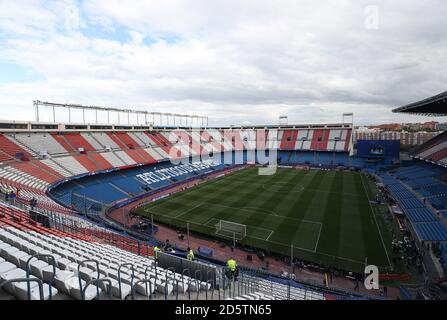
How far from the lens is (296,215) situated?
28.9m

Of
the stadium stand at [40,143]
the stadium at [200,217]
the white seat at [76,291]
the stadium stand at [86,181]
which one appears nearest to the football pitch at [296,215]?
the stadium at [200,217]

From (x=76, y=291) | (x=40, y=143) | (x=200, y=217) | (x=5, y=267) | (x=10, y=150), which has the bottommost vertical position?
(x=200, y=217)

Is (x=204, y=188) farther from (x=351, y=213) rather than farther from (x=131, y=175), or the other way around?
(x=351, y=213)

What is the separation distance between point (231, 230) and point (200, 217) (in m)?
5.09

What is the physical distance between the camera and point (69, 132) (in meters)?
45.2

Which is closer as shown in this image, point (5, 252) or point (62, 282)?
point (62, 282)

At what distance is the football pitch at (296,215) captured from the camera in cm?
2125

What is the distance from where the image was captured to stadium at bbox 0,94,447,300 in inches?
340

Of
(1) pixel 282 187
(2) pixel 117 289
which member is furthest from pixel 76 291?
(1) pixel 282 187

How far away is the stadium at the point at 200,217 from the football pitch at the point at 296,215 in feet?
0.52

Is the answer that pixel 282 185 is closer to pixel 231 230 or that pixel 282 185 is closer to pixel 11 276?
pixel 231 230

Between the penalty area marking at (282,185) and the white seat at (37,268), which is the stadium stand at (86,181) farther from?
the penalty area marking at (282,185)

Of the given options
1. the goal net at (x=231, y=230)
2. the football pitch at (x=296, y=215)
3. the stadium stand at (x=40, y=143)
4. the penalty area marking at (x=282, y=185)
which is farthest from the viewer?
the penalty area marking at (x=282, y=185)
